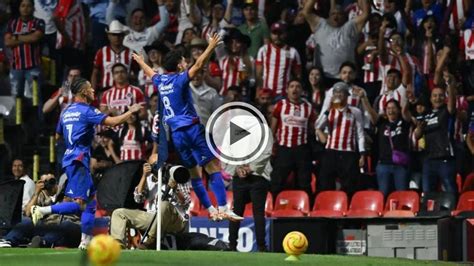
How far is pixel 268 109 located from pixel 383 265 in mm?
9035

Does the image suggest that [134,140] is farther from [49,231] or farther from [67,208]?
[67,208]

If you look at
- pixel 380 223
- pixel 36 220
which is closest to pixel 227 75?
pixel 380 223

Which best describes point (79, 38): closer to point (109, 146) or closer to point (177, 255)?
point (109, 146)

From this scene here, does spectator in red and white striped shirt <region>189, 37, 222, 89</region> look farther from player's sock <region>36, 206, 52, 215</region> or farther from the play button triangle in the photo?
player's sock <region>36, 206, 52, 215</region>

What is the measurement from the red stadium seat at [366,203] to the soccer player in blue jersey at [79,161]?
5038 mm

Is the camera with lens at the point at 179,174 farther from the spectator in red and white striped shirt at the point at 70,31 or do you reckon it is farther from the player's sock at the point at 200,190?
the spectator in red and white striped shirt at the point at 70,31

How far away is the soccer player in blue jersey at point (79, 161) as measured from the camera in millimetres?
17750

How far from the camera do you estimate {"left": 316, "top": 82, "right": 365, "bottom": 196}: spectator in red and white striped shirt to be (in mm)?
22516

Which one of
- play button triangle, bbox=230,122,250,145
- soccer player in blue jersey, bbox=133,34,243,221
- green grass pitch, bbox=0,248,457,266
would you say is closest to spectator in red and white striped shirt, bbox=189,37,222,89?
play button triangle, bbox=230,122,250,145

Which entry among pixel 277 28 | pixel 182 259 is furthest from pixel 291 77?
pixel 182 259

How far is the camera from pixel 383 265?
14477mm

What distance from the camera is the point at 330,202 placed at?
22141mm

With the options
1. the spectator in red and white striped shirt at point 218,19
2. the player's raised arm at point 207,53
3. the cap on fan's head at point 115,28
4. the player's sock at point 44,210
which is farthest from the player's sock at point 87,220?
the spectator in red and white striped shirt at point 218,19

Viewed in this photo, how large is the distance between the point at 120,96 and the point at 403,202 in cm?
545
